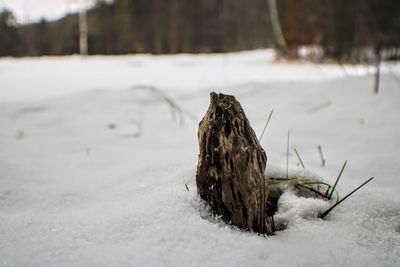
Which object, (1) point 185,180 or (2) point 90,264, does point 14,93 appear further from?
(2) point 90,264

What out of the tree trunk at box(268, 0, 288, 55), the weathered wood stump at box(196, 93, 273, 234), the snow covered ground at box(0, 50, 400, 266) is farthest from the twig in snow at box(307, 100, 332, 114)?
the tree trunk at box(268, 0, 288, 55)

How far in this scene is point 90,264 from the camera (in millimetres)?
679

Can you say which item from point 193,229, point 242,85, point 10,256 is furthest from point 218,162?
point 242,85

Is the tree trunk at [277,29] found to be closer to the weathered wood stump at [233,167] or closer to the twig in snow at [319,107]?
the twig in snow at [319,107]

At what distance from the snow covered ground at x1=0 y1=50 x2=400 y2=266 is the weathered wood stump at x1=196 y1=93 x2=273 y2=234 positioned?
49 millimetres

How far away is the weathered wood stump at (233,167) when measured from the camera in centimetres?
81

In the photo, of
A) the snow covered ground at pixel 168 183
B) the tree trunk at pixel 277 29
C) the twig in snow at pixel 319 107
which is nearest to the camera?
the snow covered ground at pixel 168 183

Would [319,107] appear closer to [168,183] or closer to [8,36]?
[168,183]

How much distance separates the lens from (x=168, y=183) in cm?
110

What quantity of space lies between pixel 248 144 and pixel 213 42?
25.3 m

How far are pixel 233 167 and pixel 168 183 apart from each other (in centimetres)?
38

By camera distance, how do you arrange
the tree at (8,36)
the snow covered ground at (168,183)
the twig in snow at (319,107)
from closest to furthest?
the snow covered ground at (168,183)
the twig in snow at (319,107)
the tree at (8,36)

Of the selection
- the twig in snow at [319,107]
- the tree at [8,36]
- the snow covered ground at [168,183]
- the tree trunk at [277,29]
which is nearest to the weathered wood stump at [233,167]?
the snow covered ground at [168,183]

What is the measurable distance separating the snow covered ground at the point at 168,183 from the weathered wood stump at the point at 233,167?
0.05m
